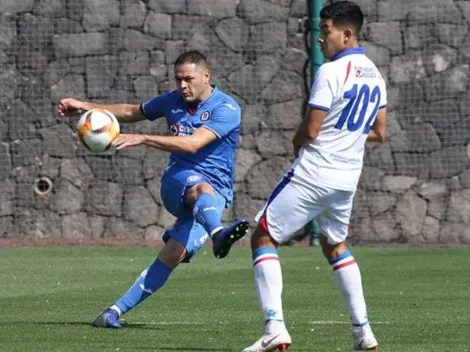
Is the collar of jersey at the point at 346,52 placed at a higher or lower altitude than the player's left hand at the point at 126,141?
higher

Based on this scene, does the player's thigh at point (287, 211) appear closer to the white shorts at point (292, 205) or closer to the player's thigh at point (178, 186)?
the white shorts at point (292, 205)

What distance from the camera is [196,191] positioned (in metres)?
8.91

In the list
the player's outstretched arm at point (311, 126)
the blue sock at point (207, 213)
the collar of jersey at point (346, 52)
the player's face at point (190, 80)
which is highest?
the collar of jersey at point (346, 52)

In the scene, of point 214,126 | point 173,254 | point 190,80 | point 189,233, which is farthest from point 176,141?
point 173,254

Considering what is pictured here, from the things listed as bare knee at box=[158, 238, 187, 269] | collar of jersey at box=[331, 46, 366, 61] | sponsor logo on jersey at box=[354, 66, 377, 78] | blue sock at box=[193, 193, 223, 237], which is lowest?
bare knee at box=[158, 238, 187, 269]

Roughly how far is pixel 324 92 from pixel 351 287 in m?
1.10

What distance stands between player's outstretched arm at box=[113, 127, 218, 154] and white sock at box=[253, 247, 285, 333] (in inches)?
45.5

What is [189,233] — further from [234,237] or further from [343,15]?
[343,15]

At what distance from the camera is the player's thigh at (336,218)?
7633mm

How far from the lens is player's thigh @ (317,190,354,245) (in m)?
7.63

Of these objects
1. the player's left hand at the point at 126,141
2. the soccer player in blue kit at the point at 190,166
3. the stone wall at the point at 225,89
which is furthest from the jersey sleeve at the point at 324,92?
the stone wall at the point at 225,89

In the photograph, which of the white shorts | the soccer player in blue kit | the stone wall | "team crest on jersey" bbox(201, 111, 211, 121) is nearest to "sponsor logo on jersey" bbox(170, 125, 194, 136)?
the soccer player in blue kit

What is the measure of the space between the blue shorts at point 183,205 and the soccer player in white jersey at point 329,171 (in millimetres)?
1473

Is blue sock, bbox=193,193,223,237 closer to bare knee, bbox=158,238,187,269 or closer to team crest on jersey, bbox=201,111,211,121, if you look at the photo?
bare knee, bbox=158,238,187,269
